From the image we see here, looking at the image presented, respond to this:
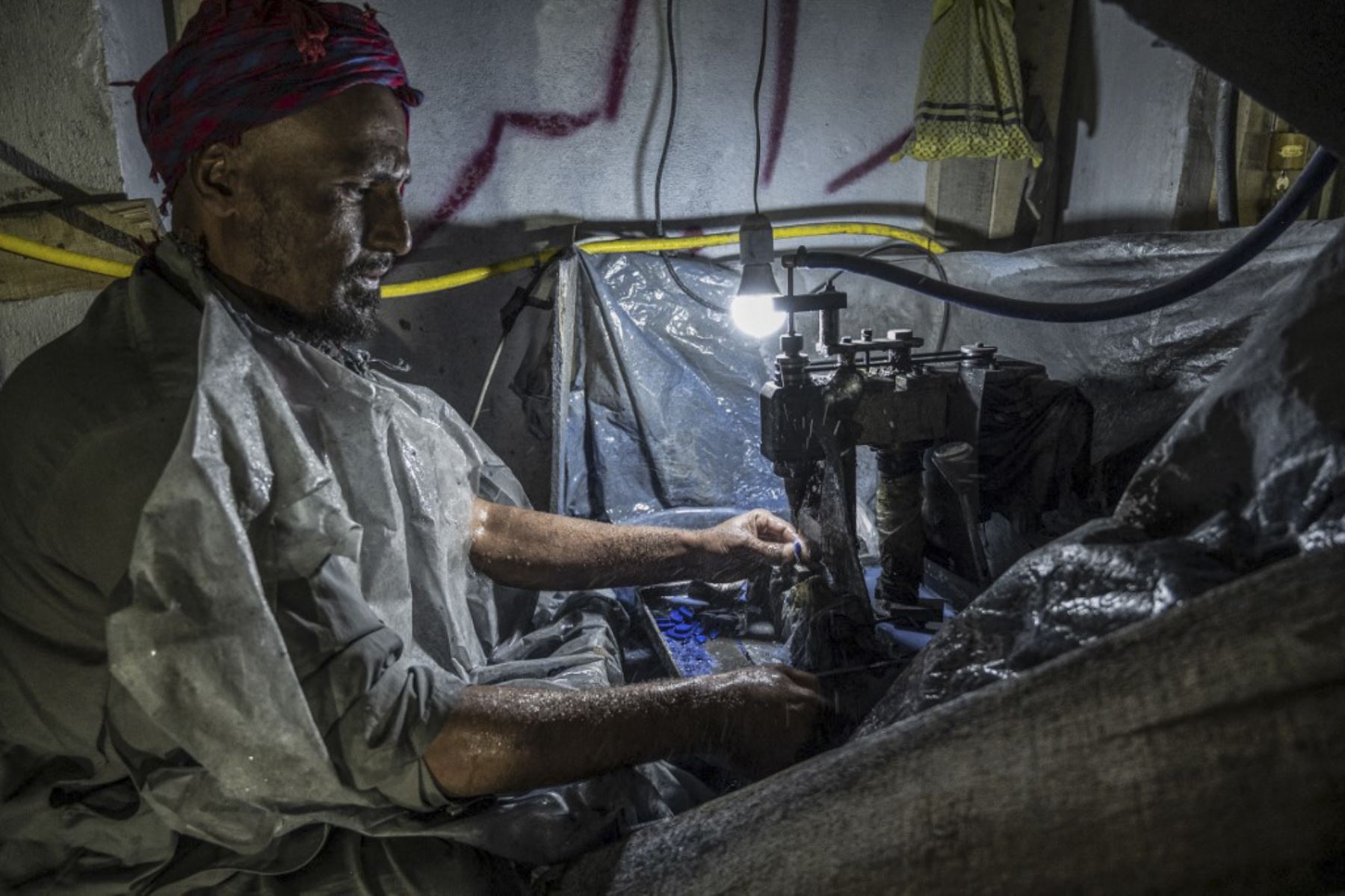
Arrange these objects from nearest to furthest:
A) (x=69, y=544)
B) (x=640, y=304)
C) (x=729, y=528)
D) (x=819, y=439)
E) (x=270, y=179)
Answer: (x=69, y=544), (x=270, y=179), (x=819, y=439), (x=729, y=528), (x=640, y=304)

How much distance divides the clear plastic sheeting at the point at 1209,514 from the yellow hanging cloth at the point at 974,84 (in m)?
3.21

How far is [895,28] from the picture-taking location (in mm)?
4367

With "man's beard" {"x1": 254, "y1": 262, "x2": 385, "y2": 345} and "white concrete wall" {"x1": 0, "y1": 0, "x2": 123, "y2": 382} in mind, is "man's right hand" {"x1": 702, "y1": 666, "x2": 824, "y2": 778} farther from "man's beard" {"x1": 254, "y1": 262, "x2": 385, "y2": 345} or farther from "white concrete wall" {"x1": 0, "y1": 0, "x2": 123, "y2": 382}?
"white concrete wall" {"x1": 0, "y1": 0, "x2": 123, "y2": 382}

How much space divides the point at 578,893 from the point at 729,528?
1.44 m

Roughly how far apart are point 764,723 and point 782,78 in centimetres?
373

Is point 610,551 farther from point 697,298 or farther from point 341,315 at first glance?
point 697,298

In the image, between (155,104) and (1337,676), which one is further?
(155,104)

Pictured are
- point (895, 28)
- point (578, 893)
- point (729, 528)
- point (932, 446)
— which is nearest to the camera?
point (578, 893)

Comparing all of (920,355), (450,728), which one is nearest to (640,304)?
(920,355)

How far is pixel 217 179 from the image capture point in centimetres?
173

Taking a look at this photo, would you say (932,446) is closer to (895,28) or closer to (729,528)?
(729,528)

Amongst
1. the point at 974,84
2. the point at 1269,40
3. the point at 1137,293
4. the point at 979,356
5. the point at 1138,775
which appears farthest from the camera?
the point at 974,84

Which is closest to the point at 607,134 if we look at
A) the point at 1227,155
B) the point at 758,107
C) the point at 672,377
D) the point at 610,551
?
the point at 758,107

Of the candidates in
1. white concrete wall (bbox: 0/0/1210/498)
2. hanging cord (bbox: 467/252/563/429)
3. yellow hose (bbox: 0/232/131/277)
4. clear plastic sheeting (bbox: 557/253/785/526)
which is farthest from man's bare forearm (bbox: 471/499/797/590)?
white concrete wall (bbox: 0/0/1210/498)
